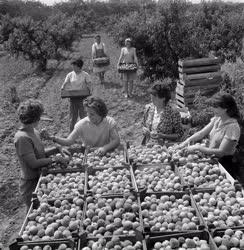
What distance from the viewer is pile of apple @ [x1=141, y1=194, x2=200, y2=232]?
3162 millimetres

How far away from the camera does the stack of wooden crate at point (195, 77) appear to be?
844cm

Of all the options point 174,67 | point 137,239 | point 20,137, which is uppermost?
point 20,137

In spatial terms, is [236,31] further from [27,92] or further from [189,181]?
[189,181]

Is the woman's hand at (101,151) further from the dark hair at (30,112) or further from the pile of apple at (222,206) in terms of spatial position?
the pile of apple at (222,206)

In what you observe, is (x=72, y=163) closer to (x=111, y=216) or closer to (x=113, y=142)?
(x=113, y=142)

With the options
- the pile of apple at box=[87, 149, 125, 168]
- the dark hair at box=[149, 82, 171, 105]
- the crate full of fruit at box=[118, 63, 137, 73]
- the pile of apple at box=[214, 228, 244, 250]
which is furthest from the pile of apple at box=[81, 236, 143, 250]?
the crate full of fruit at box=[118, 63, 137, 73]

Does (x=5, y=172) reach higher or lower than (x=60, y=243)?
lower

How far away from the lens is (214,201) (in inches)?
138

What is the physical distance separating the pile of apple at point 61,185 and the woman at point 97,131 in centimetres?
65

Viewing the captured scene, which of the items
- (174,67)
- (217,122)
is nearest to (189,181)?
(217,122)

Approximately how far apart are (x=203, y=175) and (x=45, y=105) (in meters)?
8.45

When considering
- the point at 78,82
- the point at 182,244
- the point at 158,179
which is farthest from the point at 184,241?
the point at 78,82

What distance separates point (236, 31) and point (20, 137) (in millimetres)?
8923

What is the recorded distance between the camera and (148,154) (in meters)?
4.65
